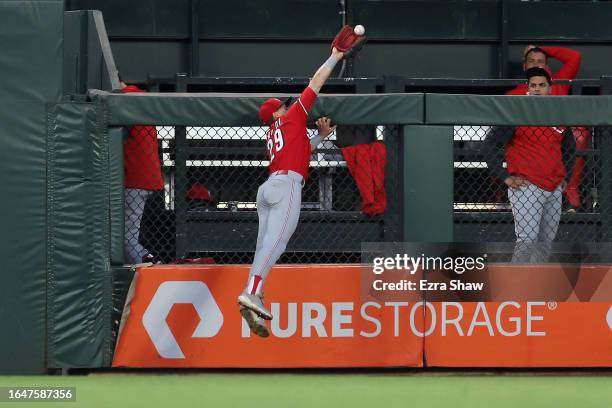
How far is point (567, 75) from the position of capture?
10.9 metres

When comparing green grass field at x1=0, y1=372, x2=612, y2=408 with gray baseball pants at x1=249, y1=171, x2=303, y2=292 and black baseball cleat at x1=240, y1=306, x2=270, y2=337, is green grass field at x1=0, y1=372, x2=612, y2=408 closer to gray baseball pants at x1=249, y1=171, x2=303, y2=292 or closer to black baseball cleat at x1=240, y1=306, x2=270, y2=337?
black baseball cleat at x1=240, y1=306, x2=270, y2=337

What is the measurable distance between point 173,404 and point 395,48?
21.1ft

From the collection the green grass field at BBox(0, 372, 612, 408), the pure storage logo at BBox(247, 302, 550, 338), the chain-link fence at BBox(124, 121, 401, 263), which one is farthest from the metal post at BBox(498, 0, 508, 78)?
the green grass field at BBox(0, 372, 612, 408)

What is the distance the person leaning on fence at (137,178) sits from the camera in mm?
7602

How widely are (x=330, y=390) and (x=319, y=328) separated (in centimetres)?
79

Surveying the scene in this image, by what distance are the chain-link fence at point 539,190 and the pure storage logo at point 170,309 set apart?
2057 mm

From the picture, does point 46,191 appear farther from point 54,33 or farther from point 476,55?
point 476,55

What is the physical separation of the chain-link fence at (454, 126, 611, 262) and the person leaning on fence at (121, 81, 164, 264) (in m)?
2.24

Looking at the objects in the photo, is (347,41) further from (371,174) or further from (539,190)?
(539,190)

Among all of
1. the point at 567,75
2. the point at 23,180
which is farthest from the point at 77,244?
the point at 567,75

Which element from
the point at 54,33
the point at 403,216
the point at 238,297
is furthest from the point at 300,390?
the point at 54,33

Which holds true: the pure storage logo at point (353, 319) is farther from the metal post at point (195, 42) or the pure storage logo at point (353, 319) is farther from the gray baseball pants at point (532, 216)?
the metal post at point (195, 42)

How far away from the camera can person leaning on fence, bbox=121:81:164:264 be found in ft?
24.9

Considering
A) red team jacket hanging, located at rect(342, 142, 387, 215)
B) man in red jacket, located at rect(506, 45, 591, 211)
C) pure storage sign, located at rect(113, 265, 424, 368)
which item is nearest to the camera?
pure storage sign, located at rect(113, 265, 424, 368)
